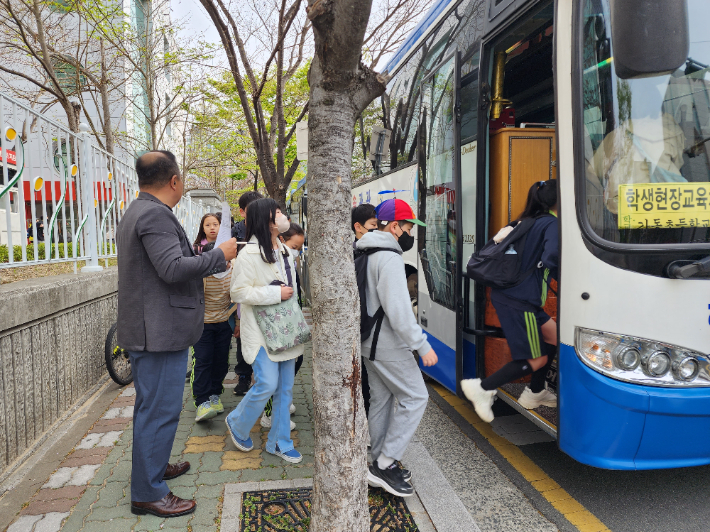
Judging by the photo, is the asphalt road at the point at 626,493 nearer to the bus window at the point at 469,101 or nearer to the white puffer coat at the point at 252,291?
the white puffer coat at the point at 252,291

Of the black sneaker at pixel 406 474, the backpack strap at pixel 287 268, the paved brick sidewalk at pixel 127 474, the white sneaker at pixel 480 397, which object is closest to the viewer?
the paved brick sidewalk at pixel 127 474

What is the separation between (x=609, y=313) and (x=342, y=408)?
4.54 feet

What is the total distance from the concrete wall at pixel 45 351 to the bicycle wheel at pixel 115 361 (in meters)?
0.16

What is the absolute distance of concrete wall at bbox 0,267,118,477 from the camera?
3207 mm

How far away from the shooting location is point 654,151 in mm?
2648

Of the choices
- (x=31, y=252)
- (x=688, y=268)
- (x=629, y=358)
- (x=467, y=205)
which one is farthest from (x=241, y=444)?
(x=688, y=268)

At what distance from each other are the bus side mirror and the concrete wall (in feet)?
11.4

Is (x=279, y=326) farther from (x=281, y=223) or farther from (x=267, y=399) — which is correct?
(x=281, y=223)

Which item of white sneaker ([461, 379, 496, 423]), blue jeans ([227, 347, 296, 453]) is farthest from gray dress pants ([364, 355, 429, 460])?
white sneaker ([461, 379, 496, 423])

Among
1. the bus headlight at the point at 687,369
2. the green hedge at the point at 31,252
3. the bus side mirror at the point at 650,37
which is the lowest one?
the bus headlight at the point at 687,369

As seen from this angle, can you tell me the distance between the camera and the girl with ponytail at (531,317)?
357 cm

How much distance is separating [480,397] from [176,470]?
2061 millimetres

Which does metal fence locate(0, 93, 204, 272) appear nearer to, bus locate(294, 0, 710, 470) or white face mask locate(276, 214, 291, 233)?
white face mask locate(276, 214, 291, 233)

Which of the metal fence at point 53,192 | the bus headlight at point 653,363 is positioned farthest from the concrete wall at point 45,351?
the bus headlight at point 653,363
